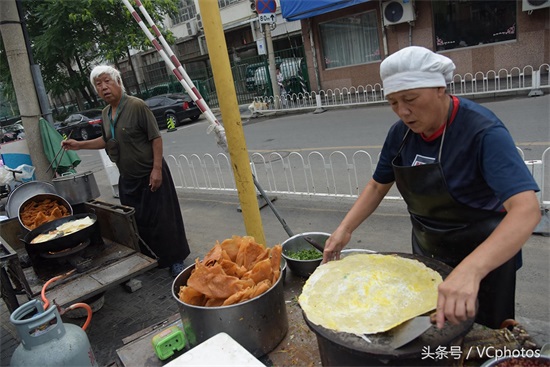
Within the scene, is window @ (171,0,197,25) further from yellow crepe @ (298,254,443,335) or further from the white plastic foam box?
the white plastic foam box

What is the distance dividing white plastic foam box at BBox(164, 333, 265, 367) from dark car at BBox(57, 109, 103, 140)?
60.8ft

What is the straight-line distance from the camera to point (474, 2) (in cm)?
1172

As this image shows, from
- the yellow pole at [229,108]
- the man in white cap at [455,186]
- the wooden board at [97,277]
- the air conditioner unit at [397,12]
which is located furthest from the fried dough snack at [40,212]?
the air conditioner unit at [397,12]

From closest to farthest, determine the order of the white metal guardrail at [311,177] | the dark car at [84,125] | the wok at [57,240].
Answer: the wok at [57,240], the white metal guardrail at [311,177], the dark car at [84,125]

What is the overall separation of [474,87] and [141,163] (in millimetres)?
10373

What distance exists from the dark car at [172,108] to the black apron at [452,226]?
15.3 meters

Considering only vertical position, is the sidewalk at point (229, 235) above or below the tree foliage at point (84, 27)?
below

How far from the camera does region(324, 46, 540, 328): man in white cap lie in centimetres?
125

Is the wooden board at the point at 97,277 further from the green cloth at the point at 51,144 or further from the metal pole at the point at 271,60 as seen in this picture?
the metal pole at the point at 271,60

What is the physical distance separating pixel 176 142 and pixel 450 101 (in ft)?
39.2

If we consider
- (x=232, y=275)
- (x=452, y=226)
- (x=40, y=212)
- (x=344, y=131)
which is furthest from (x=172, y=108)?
(x=452, y=226)

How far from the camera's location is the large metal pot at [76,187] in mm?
3850

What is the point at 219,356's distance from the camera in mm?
1518

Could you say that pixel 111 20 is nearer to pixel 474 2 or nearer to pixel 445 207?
pixel 474 2
